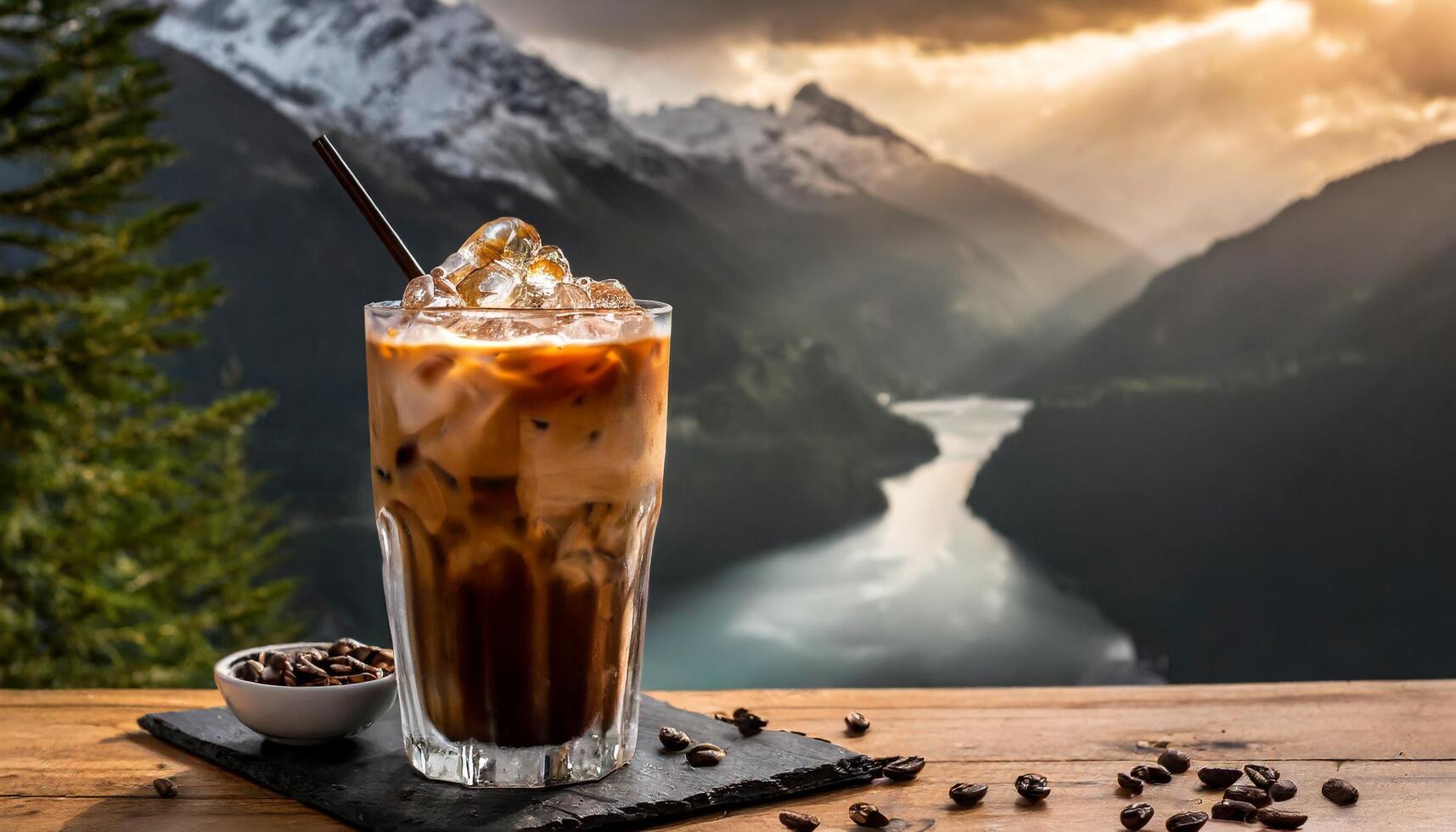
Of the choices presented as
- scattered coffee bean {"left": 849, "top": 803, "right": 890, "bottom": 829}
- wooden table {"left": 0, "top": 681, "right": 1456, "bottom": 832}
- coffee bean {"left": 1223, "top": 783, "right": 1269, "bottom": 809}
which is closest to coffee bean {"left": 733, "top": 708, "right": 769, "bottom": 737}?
wooden table {"left": 0, "top": 681, "right": 1456, "bottom": 832}

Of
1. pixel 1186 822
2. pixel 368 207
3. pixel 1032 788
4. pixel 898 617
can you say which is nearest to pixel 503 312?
pixel 368 207

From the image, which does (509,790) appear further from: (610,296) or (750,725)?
(610,296)

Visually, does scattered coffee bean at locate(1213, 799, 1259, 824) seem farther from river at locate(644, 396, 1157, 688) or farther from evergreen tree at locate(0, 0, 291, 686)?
evergreen tree at locate(0, 0, 291, 686)

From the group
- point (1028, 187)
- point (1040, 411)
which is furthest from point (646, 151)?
point (1040, 411)

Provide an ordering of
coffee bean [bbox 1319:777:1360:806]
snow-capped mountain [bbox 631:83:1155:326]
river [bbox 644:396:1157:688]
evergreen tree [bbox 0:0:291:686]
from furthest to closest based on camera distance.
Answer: snow-capped mountain [bbox 631:83:1155:326] < river [bbox 644:396:1157:688] < evergreen tree [bbox 0:0:291:686] < coffee bean [bbox 1319:777:1360:806]

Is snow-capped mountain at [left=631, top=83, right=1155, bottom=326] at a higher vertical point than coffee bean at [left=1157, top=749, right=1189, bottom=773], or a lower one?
higher

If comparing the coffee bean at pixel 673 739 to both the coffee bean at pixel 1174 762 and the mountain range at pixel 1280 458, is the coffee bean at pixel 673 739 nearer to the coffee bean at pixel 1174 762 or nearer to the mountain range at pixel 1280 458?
the coffee bean at pixel 1174 762
